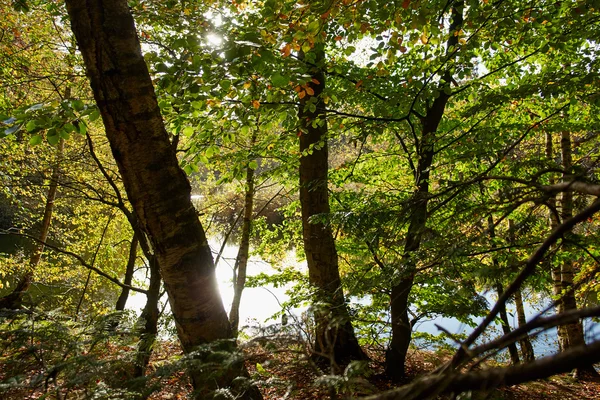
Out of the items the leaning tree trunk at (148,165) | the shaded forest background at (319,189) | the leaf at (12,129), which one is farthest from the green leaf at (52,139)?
the leaning tree trunk at (148,165)

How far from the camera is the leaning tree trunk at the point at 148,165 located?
1.83m

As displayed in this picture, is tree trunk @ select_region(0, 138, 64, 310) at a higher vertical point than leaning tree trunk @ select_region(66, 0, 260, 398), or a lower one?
higher

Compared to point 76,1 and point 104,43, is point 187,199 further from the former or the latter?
point 76,1

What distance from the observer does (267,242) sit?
26.6 ft

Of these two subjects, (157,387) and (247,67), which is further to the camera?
(247,67)

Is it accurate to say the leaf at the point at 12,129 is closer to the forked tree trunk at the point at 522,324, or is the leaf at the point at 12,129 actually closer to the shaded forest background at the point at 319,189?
the shaded forest background at the point at 319,189

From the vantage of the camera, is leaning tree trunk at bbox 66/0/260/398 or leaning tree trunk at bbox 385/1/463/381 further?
leaning tree trunk at bbox 385/1/463/381

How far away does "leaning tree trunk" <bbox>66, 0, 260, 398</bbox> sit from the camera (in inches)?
72.2

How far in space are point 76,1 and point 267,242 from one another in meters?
6.56

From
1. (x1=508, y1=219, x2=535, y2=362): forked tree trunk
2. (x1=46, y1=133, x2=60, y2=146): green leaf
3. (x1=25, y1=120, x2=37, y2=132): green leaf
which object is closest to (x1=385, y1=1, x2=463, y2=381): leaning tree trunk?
(x1=508, y1=219, x2=535, y2=362): forked tree trunk

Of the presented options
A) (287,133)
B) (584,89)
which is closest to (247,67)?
(287,133)

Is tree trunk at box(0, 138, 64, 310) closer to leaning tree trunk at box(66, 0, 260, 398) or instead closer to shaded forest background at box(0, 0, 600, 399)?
shaded forest background at box(0, 0, 600, 399)

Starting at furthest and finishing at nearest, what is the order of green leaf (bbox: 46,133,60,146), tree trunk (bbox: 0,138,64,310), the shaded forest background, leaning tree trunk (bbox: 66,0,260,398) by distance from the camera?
tree trunk (bbox: 0,138,64,310)
green leaf (bbox: 46,133,60,146)
leaning tree trunk (bbox: 66,0,260,398)
the shaded forest background

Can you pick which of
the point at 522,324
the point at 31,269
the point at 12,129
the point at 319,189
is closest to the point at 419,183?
the point at 319,189
